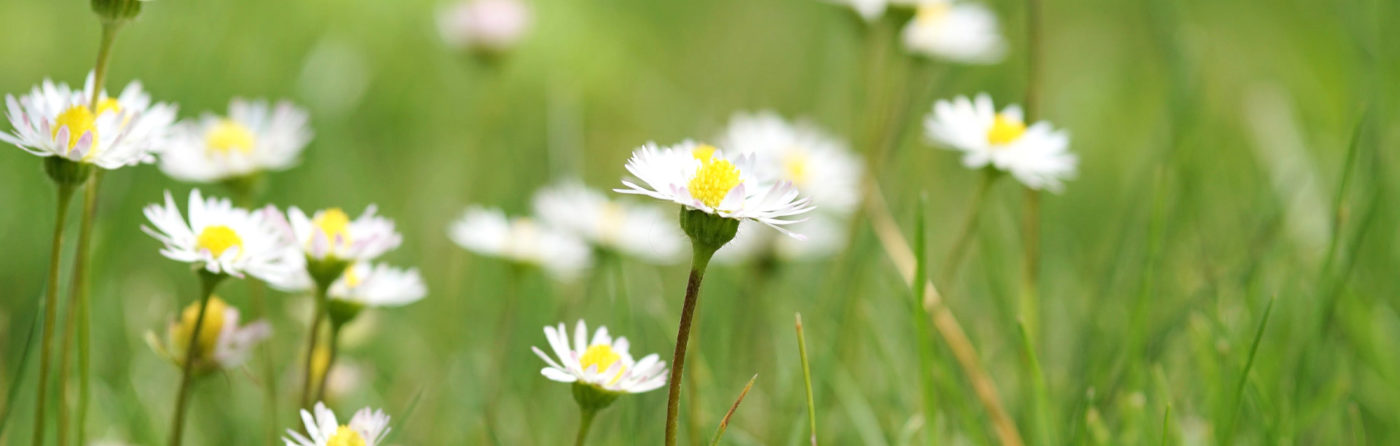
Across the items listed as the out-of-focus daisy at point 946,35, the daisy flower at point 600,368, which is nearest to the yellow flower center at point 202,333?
the daisy flower at point 600,368

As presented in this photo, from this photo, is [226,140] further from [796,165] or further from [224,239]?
[796,165]

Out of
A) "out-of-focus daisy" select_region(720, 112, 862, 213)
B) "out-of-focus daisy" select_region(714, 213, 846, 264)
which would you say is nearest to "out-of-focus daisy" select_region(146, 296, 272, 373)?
"out-of-focus daisy" select_region(714, 213, 846, 264)

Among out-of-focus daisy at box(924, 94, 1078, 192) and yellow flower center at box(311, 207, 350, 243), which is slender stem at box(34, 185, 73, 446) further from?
out-of-focus daisy at box(924, 94, 1078, 192)

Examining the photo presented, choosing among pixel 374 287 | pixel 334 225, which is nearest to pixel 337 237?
pixel 334 225

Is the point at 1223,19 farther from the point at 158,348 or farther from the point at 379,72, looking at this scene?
the point at 158,348

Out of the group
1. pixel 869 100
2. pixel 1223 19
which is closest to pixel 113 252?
pixel 869 100

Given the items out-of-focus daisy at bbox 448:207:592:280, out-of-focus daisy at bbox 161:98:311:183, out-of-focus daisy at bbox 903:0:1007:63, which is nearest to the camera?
out-of-focus daisy at bbox 161:98:311:183

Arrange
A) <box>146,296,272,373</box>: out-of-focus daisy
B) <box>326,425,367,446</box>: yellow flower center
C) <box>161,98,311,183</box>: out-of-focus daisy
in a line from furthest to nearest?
<box>161,98,311,183</box>: out-of-focus daisy
<box>146,296,272,373</box>: out-of-focus daisy
<box>326,425,367,446</box>: yellow flower center
